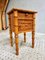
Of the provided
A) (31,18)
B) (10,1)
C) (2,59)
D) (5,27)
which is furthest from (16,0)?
(2,59)

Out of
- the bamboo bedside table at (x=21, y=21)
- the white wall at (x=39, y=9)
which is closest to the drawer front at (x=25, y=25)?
the bamboo bedside table at (x=21, y=21)

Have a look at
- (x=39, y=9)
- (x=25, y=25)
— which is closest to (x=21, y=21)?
(x=25, y=25)

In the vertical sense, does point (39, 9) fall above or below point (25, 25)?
above

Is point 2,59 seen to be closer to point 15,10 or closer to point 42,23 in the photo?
point 15,10

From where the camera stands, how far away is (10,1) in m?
3.73

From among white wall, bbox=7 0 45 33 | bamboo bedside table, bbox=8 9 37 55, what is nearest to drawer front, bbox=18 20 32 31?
bamboo bedside table, bbox=8 9 37 55

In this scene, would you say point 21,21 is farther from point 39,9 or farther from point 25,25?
point 39,9

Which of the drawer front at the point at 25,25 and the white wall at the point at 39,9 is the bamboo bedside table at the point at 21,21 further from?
the white wall at the point at 39,9

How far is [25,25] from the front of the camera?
1.47 metres

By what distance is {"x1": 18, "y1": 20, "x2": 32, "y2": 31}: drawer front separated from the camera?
1397mm

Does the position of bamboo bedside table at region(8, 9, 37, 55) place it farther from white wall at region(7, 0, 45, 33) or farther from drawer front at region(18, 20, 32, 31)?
white wall at region(7, 0, 45, 33)

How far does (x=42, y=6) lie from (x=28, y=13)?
1418 millimetres

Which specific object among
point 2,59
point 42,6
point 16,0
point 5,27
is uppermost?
point 16,0

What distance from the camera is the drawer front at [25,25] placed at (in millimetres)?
1397
